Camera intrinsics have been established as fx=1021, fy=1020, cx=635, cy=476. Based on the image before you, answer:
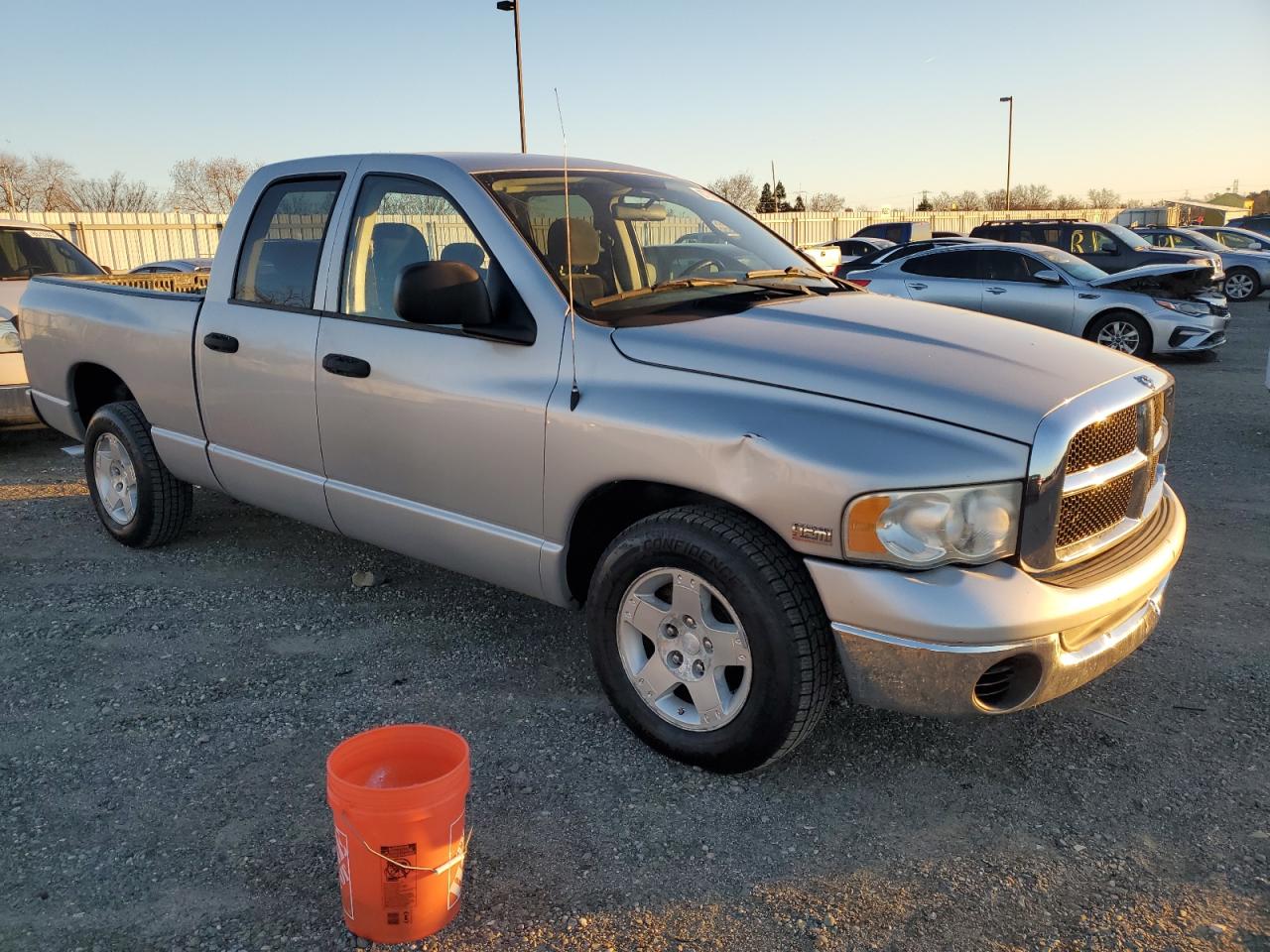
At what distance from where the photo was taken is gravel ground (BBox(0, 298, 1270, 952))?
2.57 m

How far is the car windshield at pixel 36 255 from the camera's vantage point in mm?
8289

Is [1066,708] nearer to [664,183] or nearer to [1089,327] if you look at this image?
[664,183]

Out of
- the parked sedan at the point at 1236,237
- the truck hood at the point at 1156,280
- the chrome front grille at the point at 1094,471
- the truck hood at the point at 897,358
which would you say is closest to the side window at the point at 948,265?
the truck hood at the point at 1156,280

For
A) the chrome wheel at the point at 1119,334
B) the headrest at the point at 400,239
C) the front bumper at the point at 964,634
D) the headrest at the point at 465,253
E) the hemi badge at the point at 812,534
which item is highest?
the headrest at the point at 400,239

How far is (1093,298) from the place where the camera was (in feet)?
40.0

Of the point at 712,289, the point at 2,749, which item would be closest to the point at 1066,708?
the point at 712,289

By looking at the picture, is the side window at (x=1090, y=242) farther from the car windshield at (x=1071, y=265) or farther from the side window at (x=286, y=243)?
the side window at (x=286, y=243)

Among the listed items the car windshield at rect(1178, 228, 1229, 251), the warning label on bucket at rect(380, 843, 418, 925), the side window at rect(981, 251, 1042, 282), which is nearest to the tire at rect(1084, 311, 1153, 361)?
the side window at rect(981, 251, 1042, 282)

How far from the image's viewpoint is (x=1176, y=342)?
1209 cm

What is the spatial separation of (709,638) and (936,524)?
0.76m

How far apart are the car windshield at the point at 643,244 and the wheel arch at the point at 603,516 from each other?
0.57 m

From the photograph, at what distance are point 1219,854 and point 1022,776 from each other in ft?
1.88

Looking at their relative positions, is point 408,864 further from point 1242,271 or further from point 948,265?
point 1242,271

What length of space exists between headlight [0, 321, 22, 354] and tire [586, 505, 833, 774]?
5881mm
